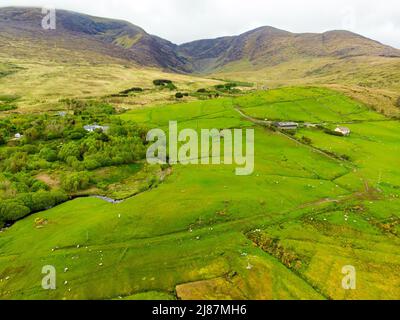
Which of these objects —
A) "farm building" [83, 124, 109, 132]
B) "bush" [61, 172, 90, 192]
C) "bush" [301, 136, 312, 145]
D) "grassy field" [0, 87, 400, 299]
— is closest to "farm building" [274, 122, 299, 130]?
"bush" [301, 136, 312, 145]

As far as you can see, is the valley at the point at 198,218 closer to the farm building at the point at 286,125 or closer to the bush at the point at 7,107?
the farm building at the point at 286,125

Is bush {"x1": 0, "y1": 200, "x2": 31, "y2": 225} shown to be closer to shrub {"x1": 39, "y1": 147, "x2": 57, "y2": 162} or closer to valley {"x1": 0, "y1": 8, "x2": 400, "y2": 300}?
valley {"x1": 0, "y1": 8, "x2": 400, "y2": 300}

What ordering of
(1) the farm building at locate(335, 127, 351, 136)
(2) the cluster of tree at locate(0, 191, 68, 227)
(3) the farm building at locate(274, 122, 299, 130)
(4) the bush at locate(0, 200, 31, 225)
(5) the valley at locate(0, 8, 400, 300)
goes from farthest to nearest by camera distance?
(3) the farm building at locate(274, 122, 299, 130), (1) the farm building at locate(335, 127, 351, 136), (2) the cluster of tree at locate(0, 191, 68, 227), (4) the bush at locate(0, 200, 31, 225), (5) the valley at locate(0, 8, 400, 300)

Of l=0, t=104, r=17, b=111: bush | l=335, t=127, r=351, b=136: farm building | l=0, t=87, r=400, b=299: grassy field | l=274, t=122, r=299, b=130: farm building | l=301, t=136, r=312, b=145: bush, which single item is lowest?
l=0, t=87, r=400, b=299: grassy field

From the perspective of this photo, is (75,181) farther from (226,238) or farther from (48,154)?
(226,238)

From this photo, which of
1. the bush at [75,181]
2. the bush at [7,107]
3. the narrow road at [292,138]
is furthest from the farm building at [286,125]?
the bush at [7,107]

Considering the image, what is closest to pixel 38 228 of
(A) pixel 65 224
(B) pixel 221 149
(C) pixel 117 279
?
(A) pixel 65 224
